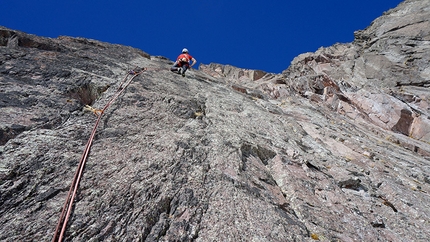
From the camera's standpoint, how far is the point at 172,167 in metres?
5.60

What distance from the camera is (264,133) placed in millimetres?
9812

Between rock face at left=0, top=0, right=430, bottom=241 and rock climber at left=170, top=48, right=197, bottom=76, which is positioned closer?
rock face at left=0, top=0, right=430, bottom=241

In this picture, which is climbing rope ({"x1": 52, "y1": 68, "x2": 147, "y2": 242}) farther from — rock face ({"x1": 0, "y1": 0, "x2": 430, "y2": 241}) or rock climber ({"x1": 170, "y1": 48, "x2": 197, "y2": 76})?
rock climber ({"x1": 170, "y1": 48, "x2": 197, "y2": 76})

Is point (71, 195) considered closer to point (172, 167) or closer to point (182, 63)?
point (172, 167)

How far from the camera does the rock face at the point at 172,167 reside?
4230 mm

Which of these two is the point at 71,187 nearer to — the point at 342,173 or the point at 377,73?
the point at 342,173

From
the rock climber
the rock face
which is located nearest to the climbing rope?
the rock face

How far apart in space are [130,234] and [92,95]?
548 cm

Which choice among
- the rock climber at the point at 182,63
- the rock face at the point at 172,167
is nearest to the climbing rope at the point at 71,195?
the rock face at the point at 172,167

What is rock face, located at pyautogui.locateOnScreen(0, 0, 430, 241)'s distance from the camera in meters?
4.23

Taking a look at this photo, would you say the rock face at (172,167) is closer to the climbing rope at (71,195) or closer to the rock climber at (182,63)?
the climbing rope at (71,195)

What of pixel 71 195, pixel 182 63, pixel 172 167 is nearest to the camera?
pixel 71 195

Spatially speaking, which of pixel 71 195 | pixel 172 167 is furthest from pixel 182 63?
pixel 71 195

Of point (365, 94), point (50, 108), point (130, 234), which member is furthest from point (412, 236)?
point (365, 94)
